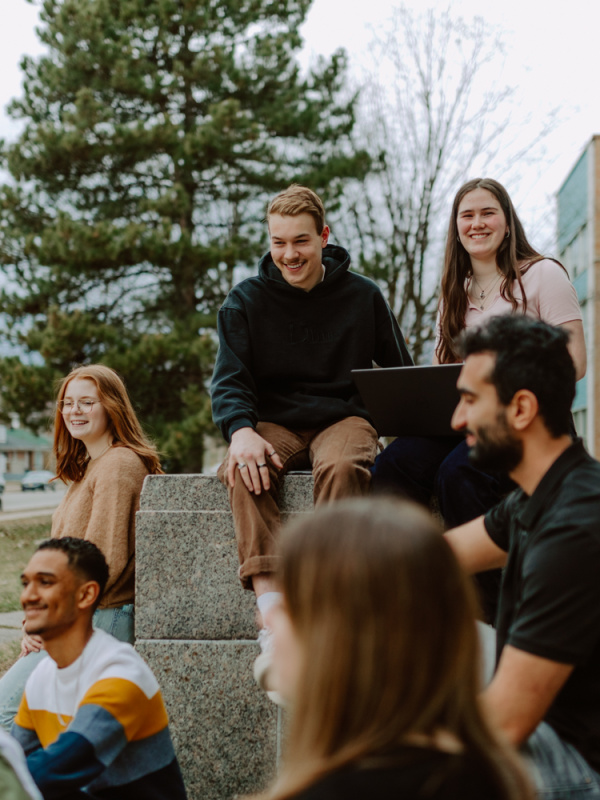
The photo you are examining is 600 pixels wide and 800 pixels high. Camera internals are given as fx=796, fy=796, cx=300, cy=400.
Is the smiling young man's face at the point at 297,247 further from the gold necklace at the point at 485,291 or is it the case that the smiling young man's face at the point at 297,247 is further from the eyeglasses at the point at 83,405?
the eyeglasses at the point at 83,405

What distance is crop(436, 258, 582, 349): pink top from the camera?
11.0ft

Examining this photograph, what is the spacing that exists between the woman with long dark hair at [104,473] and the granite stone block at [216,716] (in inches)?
11.3

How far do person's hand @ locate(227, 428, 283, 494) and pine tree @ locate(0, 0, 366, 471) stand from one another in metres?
9.89

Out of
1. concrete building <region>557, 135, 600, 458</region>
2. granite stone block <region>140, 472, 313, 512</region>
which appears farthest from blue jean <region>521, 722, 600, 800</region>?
concrete building <region>557, 135, 600, 458</region>

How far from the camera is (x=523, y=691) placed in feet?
5.65

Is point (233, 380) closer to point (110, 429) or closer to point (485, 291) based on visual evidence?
point (110, 429)

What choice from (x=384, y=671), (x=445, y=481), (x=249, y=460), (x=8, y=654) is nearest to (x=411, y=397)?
(x=445, y=481)

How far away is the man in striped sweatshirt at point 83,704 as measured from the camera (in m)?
2.20

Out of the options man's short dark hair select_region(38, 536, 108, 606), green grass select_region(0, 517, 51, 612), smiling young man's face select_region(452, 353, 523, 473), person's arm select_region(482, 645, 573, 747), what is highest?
smiling young man's face select_region(452, 353, 523, 473)

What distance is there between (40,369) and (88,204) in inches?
135

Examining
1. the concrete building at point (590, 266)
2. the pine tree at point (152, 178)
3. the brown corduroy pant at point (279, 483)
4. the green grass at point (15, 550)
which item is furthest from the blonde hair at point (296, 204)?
the concrete building at point (590, 266)

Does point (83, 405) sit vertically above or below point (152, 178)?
below

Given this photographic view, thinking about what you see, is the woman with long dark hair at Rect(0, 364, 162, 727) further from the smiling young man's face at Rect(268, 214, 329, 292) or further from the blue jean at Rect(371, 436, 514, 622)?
the blue jean at Rect(371, 436, 514, 622)

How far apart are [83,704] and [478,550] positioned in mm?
1212
